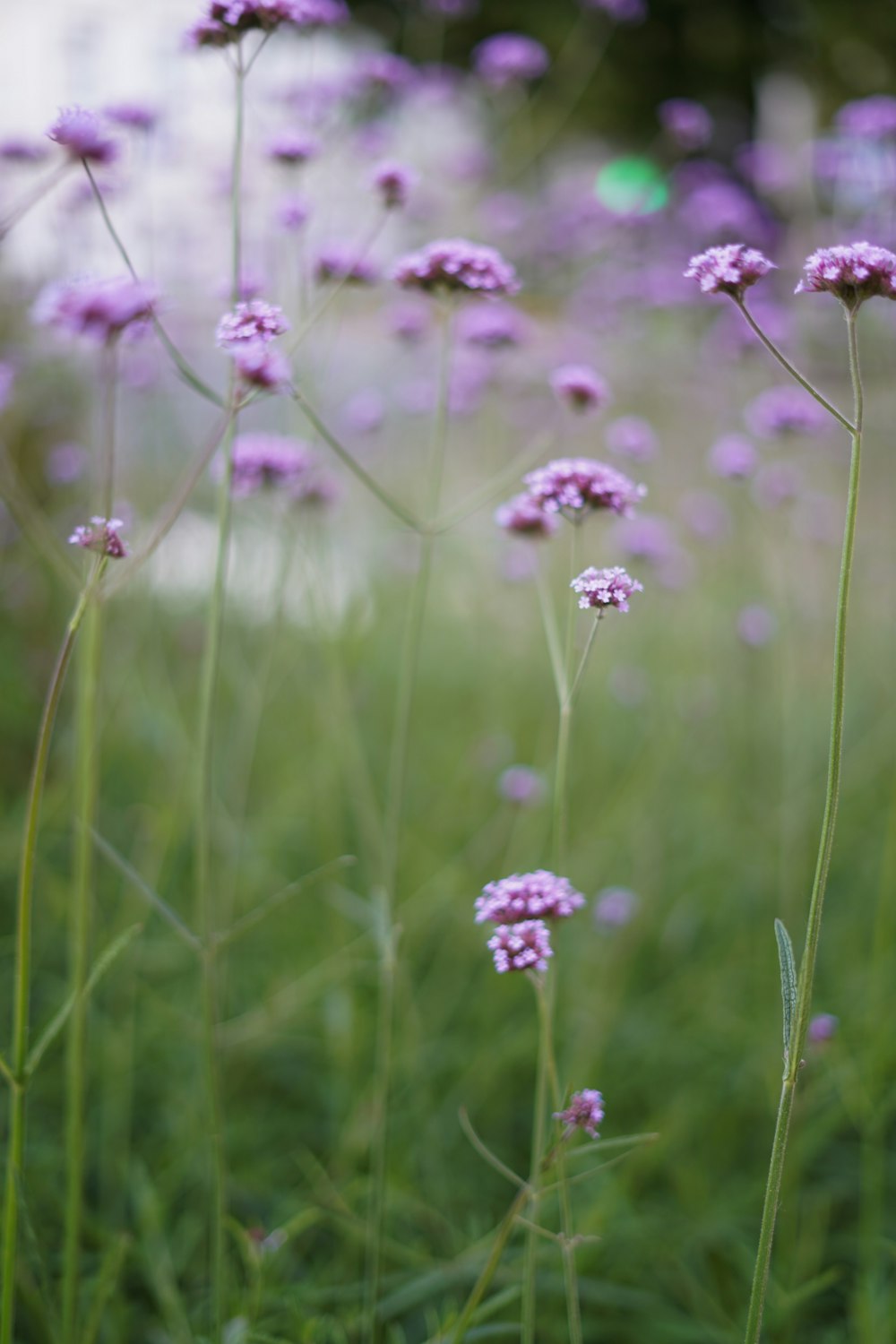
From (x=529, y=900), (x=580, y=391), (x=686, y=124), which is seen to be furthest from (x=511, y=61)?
(x=529, y=900)

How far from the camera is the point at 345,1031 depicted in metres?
1.74

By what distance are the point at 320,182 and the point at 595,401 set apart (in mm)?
1215

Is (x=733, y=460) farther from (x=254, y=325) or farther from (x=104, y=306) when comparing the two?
(x=104, y=306)

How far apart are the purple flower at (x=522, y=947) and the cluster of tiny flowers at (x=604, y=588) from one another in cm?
27

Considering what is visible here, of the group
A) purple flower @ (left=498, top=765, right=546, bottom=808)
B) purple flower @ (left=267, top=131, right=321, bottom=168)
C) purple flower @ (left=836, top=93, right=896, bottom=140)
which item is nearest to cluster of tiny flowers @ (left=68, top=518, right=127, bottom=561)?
purple flower @ (left=267, top=131, right=321, bottom=168)

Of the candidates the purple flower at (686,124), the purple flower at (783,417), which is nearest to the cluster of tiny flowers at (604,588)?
the purple flower at (783,417)

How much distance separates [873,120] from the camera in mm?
1911

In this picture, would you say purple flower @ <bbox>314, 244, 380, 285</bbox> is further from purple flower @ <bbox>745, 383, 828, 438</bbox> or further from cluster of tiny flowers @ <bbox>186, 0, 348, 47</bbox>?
purple flower @ <bbox>745, 383, 828, 438</bbox>

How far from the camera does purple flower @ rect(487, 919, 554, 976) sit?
2.73 feet

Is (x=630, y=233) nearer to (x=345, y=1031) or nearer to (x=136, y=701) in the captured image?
(x=136, y=701)

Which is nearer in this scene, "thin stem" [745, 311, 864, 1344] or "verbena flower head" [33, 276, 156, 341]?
"thin stem" [745, 311, 864, 1344]

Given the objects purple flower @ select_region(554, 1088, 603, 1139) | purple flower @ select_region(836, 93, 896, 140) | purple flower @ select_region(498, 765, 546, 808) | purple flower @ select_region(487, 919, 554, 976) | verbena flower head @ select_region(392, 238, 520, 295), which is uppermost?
purple flower @ select_region(836, 93, 896, 140)

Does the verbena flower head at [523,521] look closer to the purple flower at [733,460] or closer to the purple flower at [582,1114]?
the purple flower at [582,1114]

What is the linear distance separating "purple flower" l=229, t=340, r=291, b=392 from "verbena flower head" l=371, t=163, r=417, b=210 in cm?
46
